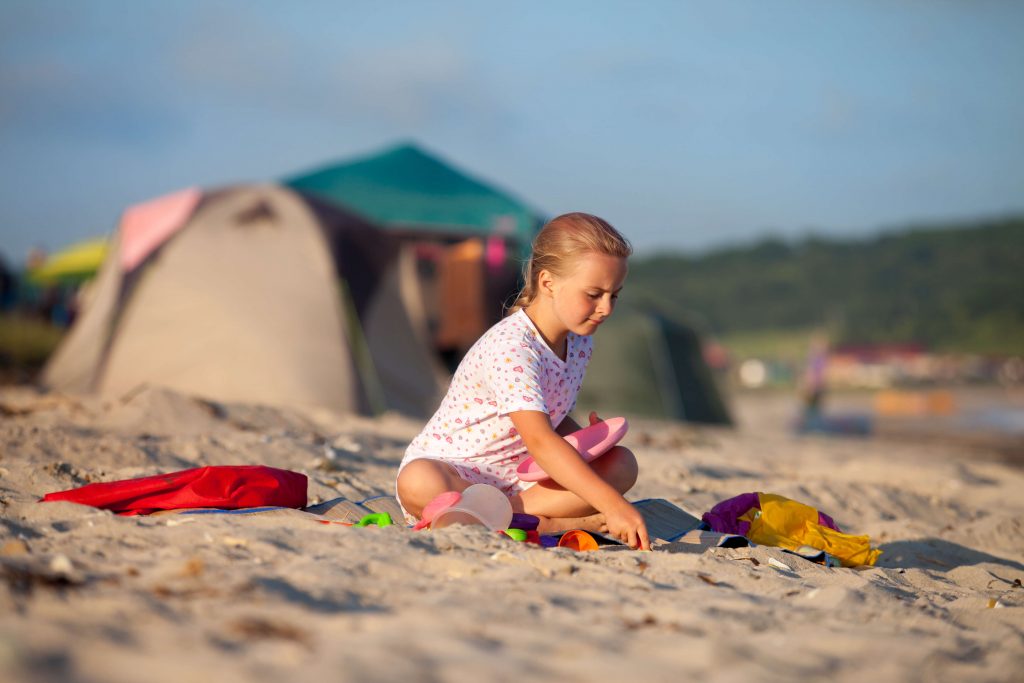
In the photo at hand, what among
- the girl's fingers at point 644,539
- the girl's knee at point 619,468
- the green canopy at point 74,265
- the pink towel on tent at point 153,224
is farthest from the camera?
the green canopy at point 74,265

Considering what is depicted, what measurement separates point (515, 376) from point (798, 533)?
1.13m

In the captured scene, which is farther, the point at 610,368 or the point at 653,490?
the point at 610,368

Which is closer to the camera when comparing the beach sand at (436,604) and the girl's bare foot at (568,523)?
the beach sand at (436,604)

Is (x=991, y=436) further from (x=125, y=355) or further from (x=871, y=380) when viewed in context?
(x=871, y=380)

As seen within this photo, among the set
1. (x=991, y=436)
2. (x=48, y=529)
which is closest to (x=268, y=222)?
(x=48, y=529)

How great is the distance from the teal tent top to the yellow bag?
9.33 meters

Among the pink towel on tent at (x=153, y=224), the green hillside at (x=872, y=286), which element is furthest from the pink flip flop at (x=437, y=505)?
the green hillside at (x=872, y=286)

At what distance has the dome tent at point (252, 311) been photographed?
6.83 m

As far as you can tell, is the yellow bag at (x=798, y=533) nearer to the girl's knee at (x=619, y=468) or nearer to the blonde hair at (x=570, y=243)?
the girl's knee at (x=619, y=468)

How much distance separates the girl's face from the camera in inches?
110

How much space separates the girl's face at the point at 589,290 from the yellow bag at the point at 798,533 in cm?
90

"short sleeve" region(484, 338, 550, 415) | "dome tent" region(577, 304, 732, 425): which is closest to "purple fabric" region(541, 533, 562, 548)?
"short sleeve" region(484, 338, 550, 415)

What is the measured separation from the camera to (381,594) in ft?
6.35

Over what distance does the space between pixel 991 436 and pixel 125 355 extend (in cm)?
1094
